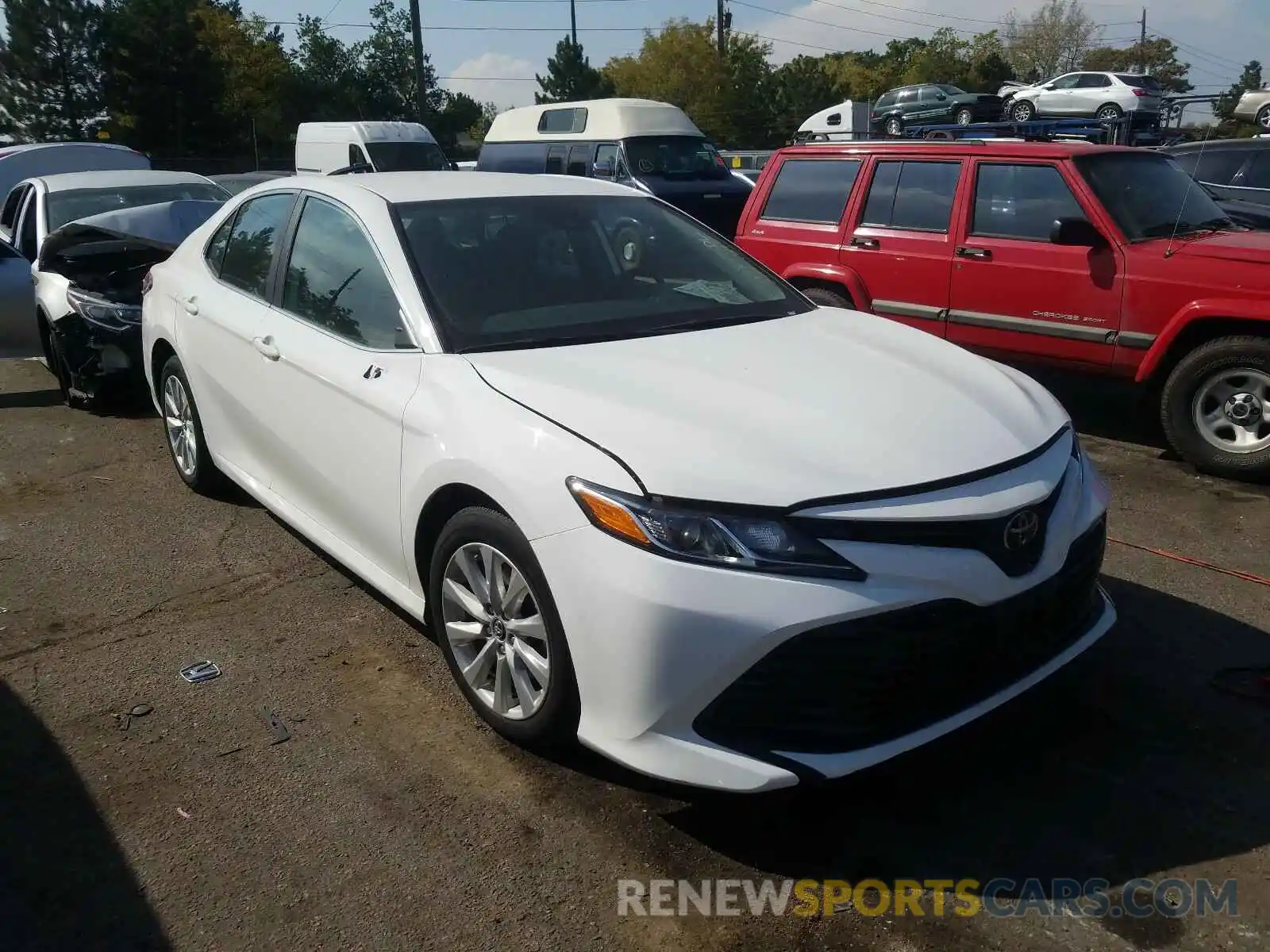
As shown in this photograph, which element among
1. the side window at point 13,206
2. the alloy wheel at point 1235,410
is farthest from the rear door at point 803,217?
the side window at point 13,206

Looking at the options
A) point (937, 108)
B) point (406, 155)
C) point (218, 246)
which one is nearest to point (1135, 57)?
point (937, 108)

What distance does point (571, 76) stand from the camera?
63.2 m

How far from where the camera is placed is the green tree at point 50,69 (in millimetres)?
47719

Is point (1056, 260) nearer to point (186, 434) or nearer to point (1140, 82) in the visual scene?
point (186, 434)

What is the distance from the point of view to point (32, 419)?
7480mm

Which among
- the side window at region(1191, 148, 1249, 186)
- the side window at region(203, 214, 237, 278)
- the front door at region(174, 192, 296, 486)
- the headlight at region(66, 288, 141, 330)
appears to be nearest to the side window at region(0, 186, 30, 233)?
the headlight at region(66, 288, 141, 330)

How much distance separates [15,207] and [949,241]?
879cm

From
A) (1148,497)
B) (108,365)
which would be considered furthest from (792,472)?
(108,365)

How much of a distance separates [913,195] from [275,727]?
541 cm

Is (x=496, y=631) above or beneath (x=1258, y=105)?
beneath

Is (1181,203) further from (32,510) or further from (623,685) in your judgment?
(32,510)

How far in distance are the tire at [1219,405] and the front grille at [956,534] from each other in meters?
3.51

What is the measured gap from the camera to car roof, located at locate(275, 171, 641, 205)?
4109 millimetres

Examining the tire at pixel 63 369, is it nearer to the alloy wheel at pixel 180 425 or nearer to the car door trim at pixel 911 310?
the alloy wheel at pixel 180 425
